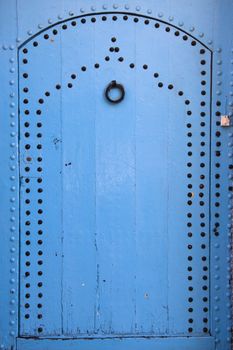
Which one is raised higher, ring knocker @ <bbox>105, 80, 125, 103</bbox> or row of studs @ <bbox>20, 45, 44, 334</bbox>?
ring knocker @ <bbox>105, 80, 125, 103</bbox>

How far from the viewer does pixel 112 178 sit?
3236 millimetres

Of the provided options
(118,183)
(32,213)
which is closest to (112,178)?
(118,183)

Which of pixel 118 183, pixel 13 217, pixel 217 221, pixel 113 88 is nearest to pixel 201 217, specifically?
pixel 217 221

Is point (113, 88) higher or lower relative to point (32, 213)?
higher

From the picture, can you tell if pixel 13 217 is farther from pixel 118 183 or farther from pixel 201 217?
pixel 201 217

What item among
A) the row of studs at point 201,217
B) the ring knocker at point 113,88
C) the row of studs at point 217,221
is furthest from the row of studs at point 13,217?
the row of studs at point 217,221

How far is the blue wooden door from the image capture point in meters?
3.21

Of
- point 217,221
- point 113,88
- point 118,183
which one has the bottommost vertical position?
point 217,221

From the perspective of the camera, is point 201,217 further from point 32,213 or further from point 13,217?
point 13,217

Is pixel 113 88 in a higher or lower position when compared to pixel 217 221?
higher

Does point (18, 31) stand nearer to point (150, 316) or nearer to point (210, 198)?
point (210, 198)

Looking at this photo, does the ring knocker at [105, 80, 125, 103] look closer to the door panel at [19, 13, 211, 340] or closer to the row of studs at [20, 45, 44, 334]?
the door panel at [19, 13, 211, 340]

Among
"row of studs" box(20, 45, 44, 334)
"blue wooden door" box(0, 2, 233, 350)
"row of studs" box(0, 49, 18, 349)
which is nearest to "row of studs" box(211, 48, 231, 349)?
"blue wooden door" box(0, 2, 233, 350)

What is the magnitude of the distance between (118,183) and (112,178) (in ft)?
0.14
